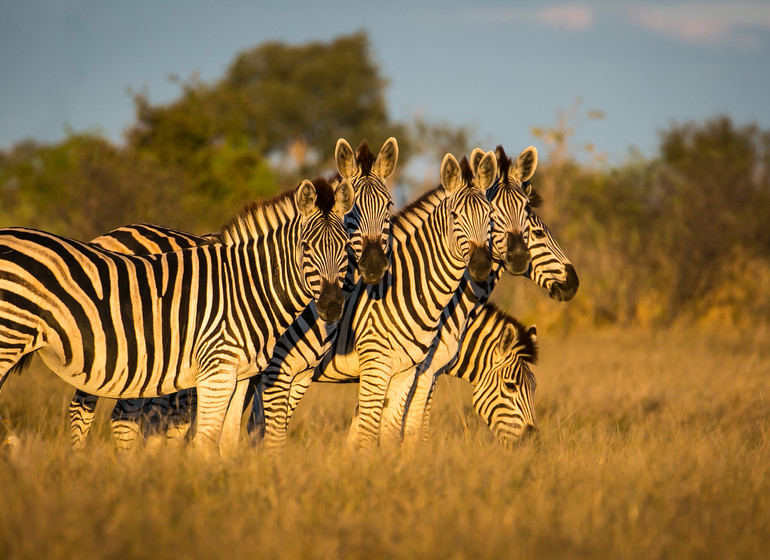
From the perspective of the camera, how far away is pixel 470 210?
19.0 feet

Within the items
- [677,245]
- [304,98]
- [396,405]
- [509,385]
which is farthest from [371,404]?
[304,98]

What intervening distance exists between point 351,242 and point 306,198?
2.14 ft

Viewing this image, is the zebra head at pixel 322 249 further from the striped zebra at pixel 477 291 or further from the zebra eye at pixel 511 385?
the zebra eye at pixel 511 385

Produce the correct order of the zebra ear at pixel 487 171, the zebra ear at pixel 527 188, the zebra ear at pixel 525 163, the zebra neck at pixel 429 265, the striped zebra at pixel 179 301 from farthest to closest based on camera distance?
1. the zebra ear at pixel 527 188
2. the zebra ear at pixel 525 163
3. the zebra ear at pixel 487 171
4. the zebra neck at pixel 429 265
5. the striped zebra at pixel 179 301

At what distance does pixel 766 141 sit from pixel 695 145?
337 centimetres

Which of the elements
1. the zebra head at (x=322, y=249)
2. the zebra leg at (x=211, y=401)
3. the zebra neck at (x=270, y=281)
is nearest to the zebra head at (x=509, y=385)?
the zebra head at (x=322, y=249)

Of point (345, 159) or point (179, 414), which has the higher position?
point (345, 159)

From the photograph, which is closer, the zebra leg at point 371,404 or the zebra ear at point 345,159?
the zebra leg at point 371,404

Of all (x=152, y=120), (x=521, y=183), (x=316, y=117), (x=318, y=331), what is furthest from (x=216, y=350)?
(x=316, y=117)

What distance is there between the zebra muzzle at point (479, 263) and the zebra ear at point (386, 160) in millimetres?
1117

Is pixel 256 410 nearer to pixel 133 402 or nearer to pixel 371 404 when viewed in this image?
pixel 133 402

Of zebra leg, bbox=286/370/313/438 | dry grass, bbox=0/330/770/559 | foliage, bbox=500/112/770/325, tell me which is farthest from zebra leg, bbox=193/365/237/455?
foliage, bbox=500/112/770/325

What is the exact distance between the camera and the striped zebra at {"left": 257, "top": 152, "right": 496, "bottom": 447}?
5.71 m

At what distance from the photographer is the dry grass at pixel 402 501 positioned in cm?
334
